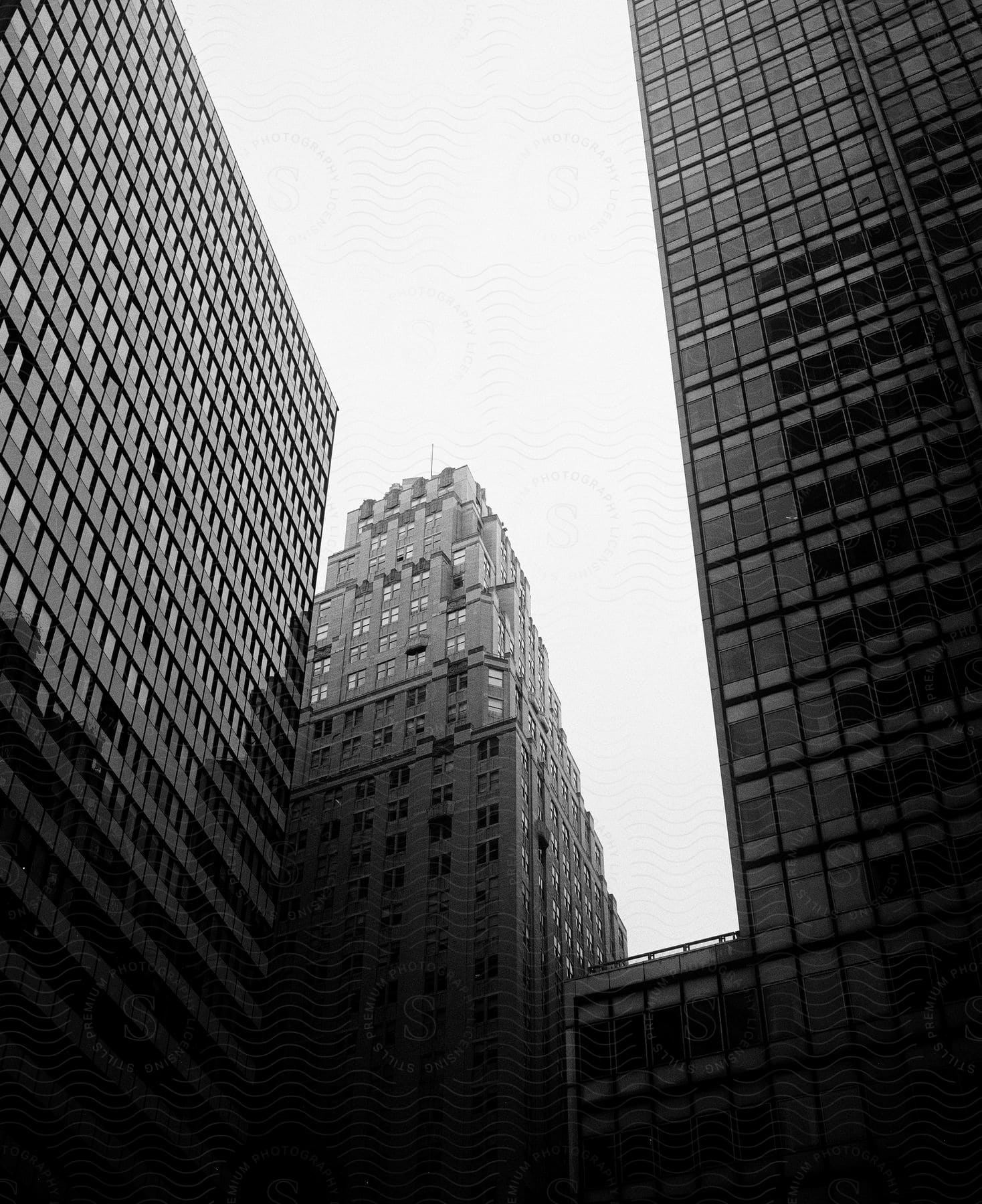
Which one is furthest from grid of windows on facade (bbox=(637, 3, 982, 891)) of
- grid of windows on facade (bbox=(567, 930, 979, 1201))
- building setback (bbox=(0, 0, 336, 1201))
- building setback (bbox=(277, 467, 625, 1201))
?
building setback (bbox=(277, 467, 625, 1201))

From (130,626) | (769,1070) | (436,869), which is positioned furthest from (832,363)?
(436,869)

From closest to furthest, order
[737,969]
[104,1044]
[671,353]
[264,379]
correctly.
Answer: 1. [737,969]
2. [104,1044]
3. [671,353]
4. [264,379]

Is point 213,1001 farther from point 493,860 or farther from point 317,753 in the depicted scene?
point 317,753

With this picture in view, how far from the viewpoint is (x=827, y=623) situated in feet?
129

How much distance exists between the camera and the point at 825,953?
3209 cm

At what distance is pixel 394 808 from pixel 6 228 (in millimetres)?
44015

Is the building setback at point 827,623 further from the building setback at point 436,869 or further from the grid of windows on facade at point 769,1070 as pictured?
the building setback at point 436,869

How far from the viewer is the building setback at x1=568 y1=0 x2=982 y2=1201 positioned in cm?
3023

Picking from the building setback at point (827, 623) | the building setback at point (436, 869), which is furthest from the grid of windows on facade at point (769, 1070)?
the building setback at point (436, 869)

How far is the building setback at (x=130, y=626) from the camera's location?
4409 centimetres

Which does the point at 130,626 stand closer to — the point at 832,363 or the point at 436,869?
the point at 832,363

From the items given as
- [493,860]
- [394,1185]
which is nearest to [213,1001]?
[394,1185]

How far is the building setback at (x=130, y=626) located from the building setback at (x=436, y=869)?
11787 millimetres

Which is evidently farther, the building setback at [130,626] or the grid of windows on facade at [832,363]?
the building setback at [130,626]
